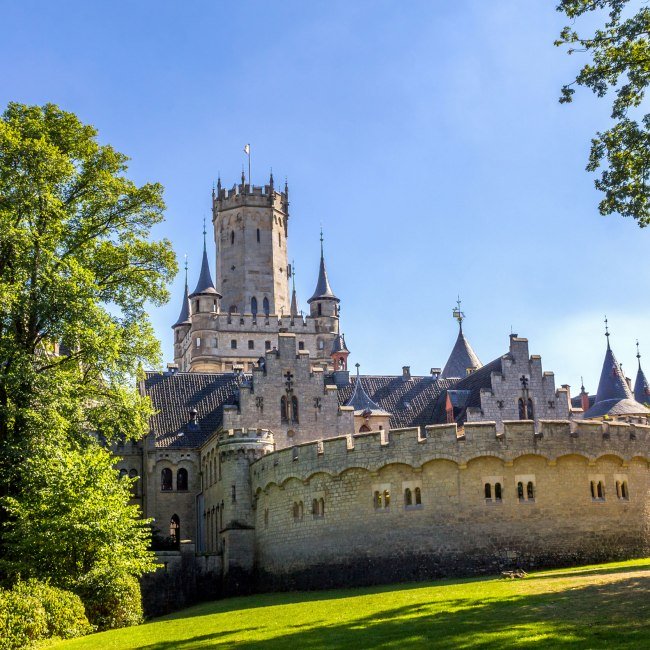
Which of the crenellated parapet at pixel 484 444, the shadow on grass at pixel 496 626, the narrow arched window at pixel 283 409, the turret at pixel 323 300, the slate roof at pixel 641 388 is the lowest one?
the shadow on grass at pixel 496 626

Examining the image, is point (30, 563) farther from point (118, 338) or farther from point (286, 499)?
point (286, 499)

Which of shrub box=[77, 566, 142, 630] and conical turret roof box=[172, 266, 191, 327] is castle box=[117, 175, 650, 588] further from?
conical turret roof box=[172, 266, 191, 327]

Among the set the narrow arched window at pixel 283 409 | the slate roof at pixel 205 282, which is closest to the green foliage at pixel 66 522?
the narrow arched window at pixel 283 409

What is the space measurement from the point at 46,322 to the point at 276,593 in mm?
15743

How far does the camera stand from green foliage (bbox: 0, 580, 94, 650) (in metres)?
28.8

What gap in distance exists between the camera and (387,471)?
41.5 meters

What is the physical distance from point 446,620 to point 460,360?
174 ft

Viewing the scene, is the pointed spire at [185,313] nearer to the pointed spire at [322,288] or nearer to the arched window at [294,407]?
the pointed spire at [322,288]

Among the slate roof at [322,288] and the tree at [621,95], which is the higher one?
the slate roof at [322,288]

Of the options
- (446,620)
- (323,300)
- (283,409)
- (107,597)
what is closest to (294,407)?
(283,409)

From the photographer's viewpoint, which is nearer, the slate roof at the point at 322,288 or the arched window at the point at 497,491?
the arched window at the point at 497,491

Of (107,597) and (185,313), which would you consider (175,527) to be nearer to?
(107,597)

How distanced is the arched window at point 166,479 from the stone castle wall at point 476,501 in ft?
60.3

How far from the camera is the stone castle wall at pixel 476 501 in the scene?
40.0 m
